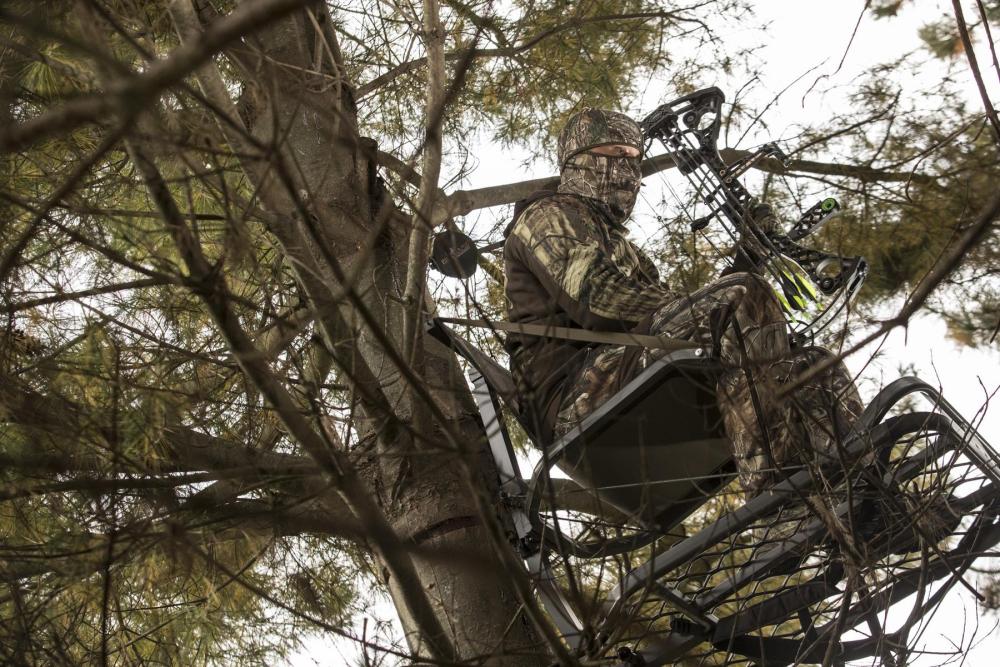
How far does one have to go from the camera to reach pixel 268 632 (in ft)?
13.4

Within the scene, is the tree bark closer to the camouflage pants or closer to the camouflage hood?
the camouflage pants

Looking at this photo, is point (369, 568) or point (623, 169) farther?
point (369, 568)

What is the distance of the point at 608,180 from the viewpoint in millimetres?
3512

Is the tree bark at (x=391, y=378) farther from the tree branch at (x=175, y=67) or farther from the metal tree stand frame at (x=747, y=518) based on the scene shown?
the tree branch at (x=175, y=67)

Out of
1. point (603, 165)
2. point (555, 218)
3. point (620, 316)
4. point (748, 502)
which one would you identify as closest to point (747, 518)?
point (748, 502)

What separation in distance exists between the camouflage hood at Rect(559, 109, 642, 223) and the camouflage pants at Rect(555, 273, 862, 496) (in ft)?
2.01

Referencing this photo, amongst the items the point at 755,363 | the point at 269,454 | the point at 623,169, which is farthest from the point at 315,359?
the point at 755,363

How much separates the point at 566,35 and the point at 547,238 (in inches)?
64.7

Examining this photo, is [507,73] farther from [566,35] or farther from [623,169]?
[623,169]

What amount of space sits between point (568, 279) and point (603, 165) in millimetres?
544

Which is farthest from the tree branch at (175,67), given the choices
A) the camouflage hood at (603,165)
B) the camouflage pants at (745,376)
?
the camouflage hood at (603,165)

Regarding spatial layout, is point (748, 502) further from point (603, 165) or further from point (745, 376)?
point (603, 165)

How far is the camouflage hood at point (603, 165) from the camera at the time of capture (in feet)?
11.5

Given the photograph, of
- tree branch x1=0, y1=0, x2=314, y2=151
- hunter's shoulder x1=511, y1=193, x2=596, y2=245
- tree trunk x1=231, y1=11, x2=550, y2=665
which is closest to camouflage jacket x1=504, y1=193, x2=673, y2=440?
hunter's shoulder x1=511, y1=193, x2=596, y2=245
